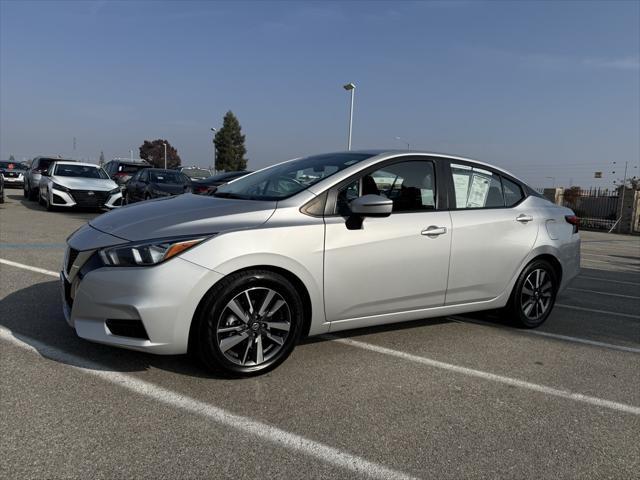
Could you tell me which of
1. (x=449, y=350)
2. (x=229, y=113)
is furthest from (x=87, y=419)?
(x=229, y=113)

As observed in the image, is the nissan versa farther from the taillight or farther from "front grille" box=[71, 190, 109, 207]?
"front grille" box=[71, 190, 109, 207]

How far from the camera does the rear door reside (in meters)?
4.17

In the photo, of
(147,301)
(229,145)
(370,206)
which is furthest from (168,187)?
(229,145)

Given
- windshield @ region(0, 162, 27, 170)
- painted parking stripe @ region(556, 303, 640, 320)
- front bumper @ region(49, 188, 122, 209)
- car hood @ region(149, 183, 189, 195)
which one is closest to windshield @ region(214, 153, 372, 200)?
painted parking stripe @ region(556, 303, 640, 320)

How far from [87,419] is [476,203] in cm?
343

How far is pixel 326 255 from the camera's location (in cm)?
345

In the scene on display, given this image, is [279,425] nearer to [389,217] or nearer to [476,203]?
[389,217]

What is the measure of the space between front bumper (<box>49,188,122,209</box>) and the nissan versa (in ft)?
33.0

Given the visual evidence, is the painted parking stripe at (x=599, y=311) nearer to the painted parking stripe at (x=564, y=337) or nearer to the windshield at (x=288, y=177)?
the painted parking stripe at (x=564, y=337)

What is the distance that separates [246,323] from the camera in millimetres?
3240

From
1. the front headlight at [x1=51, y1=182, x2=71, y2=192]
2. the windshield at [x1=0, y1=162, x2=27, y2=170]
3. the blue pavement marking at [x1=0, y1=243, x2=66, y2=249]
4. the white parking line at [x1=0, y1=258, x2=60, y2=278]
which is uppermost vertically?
the windshield at [x1=0, y1=162, x2=27, y2=170]

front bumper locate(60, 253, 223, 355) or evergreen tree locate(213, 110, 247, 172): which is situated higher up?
evergreen tree locate(213, 110, 247, 172)

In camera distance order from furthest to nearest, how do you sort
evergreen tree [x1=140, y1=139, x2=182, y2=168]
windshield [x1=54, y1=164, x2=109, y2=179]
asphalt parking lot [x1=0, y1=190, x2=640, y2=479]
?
evergreen tree [x1=140, y1=139, x2=182, y2=168]
windshield [x1=54, y1=164, x2=109, y2=179]
asphalt parking lot [x1=0, y1=190, x2=640, y2=479]

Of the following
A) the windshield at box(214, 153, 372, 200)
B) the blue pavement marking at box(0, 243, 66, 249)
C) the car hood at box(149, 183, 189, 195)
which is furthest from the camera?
the car hood at box(149, 183, 189, 195)
